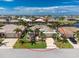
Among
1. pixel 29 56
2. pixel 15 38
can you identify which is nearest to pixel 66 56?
pixel 29 56

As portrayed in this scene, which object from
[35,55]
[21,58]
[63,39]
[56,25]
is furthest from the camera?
[56,25]

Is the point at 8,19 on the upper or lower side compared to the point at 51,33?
upper

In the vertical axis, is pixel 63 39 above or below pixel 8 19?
below

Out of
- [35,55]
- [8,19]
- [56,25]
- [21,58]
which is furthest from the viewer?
[8,19]

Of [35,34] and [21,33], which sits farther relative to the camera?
[21,33]

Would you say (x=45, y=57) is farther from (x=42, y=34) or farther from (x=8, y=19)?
(x=8, y=19)

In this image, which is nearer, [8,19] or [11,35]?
[11,35]

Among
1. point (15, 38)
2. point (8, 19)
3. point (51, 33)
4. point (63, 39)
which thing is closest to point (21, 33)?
point (15, 38)

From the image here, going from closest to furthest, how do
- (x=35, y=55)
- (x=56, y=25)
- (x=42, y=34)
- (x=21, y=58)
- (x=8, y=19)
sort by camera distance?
(x=21, y=58), (x=35, y=55), (x=42, y=34), (x=56, y=25), (x=8, y=19)

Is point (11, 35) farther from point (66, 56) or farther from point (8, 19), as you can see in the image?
point (8, 19)
